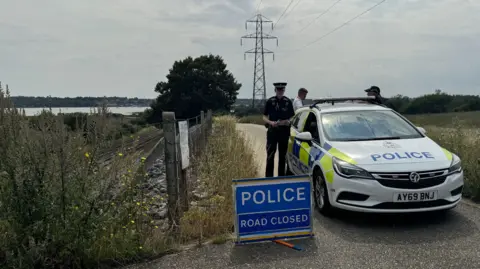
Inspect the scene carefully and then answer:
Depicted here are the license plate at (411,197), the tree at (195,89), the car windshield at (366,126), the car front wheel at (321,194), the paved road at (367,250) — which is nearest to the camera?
the paved road at (367,250)

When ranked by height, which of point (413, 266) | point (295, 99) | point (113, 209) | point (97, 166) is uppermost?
point (295, 99)

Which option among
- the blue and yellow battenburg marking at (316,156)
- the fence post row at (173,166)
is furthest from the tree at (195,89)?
the fence post row at (173,166)

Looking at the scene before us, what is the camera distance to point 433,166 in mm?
5098

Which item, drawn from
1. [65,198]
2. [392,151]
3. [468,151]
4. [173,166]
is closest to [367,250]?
[392,151]

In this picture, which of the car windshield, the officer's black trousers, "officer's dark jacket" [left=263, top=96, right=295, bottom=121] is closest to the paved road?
the car windshield

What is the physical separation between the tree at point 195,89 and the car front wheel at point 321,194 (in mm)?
49185

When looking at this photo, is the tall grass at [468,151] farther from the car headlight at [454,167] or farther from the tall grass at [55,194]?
the tall grass at [55,194]

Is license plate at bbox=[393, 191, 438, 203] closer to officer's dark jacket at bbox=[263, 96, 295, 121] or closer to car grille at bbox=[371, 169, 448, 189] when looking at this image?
car grille at bbox=[371, 169, 448, 189]

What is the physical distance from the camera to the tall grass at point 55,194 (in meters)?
3.77

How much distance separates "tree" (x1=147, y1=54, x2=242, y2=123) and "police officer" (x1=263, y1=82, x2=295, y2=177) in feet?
156

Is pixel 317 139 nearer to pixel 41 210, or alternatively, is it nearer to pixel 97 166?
pixel 97 166

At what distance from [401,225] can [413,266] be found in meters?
1.22

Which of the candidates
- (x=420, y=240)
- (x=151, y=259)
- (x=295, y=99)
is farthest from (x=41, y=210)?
(x=295, y=99)

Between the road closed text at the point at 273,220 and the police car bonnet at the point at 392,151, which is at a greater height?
the police car bonnet at the point at 392,151
